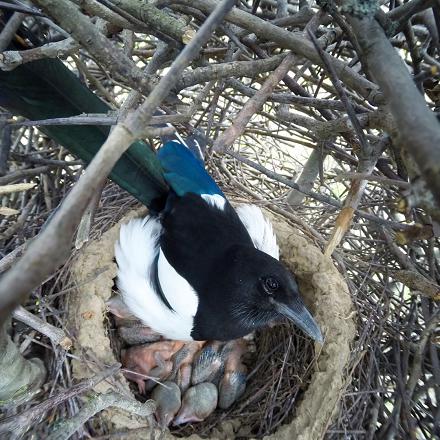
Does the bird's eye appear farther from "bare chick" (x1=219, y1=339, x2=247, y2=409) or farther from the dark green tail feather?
the dark green tail feather

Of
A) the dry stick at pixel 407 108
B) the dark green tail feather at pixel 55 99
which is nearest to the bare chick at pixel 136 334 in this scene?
the dark green tail feather at pixel 55 99

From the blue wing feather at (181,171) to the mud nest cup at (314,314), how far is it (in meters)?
0.23

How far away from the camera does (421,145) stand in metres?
0.41

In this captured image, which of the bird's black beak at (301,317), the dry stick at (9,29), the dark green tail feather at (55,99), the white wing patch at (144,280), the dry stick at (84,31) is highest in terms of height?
the dry stick at (84,31)

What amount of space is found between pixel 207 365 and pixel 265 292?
1.54 ft

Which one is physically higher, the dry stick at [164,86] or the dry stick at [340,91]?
the dry stick at [340,91]

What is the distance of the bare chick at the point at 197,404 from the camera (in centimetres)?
165

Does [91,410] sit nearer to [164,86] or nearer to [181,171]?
[164,86]

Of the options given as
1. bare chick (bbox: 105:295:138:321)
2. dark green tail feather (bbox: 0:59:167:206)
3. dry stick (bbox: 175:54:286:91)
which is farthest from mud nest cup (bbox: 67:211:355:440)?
dry stick (bbox: 175:54:286:91)

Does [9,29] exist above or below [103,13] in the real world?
below

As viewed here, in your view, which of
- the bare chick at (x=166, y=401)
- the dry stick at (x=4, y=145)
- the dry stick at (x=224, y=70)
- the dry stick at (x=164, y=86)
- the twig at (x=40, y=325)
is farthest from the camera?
the bare chick at (x=166, y=401)

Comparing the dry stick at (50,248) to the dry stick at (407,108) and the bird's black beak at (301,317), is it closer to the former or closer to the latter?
the dry stick at (407,108)

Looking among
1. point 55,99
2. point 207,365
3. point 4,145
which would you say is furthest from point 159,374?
point 55,99

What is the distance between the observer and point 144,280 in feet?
5.48
